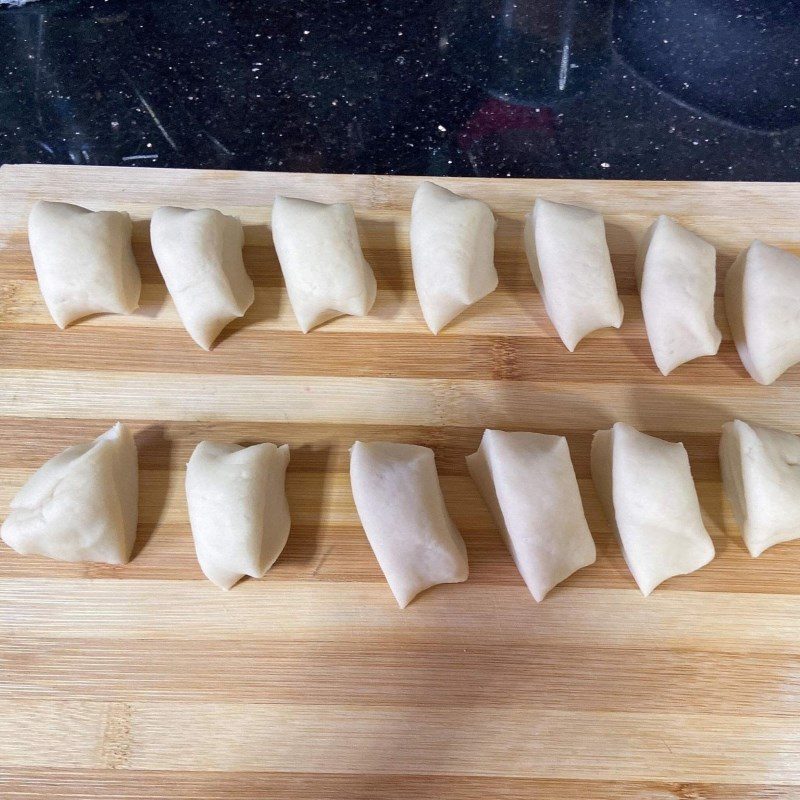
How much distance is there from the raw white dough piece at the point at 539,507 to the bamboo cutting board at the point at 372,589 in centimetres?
8

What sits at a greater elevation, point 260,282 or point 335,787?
point 260,282

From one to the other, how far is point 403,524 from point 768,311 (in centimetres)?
104

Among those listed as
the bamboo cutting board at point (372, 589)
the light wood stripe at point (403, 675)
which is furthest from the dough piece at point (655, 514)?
the light wood stripe at point (403, 675)

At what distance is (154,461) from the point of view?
66.7 inches

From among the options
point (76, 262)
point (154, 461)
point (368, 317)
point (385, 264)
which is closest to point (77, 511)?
point (154, 461)

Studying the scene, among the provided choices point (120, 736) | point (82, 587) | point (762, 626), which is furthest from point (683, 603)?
point (82, 587)

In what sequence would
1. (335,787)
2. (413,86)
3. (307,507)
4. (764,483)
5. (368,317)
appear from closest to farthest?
Result: (335,787) < (764,483) < (307,507) < (368,317) < (413,86)

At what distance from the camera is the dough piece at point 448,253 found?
1.69 meters

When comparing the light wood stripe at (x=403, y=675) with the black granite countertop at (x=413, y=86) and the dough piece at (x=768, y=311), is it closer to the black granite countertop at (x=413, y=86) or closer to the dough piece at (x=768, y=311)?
the dough piece at (x=768, y=311)

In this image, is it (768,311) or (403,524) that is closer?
(403,524)

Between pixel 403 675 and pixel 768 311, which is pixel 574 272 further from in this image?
pixel 403 675

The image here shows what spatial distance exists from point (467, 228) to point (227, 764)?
4.46 feet

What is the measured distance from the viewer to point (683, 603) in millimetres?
1576

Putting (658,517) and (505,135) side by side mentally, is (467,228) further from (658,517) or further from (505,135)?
(658,517)
